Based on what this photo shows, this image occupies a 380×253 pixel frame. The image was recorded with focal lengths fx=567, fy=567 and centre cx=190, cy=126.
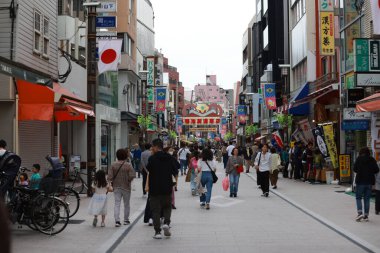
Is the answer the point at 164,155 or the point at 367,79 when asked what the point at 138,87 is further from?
the point at 164,155

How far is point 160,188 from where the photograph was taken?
10.5 metres

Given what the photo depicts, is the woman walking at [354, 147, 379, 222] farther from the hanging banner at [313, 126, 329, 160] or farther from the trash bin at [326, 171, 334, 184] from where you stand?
the trash bin at [326, 171, 334, 184]

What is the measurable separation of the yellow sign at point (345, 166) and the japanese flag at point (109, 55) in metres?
9.67

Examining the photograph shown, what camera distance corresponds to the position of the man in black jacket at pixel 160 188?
412 inches

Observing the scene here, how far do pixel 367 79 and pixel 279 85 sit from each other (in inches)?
1207

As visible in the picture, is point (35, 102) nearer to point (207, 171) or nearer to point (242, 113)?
point (207, 171)

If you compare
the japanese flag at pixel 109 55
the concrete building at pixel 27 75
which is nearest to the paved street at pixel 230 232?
the concrete building at pixel 27 75

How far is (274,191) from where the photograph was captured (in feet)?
71.5

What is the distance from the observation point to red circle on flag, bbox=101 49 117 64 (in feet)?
71.6

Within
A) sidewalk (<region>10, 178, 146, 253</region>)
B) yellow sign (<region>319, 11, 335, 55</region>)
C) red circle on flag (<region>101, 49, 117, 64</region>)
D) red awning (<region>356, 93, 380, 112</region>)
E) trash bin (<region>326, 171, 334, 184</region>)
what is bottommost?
sidewalk (<region>10, 178, 146, 253</region>)

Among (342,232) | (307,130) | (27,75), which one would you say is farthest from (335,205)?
(307,130)

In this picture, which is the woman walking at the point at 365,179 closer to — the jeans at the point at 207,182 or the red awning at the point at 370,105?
the red awning at the point at 370,105

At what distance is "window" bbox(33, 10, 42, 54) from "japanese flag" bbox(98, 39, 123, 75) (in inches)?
105

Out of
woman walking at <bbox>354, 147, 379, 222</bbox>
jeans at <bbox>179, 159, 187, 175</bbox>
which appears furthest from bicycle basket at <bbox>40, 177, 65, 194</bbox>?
jeans at <bbox>179, 159, 187, 175</bbox>
